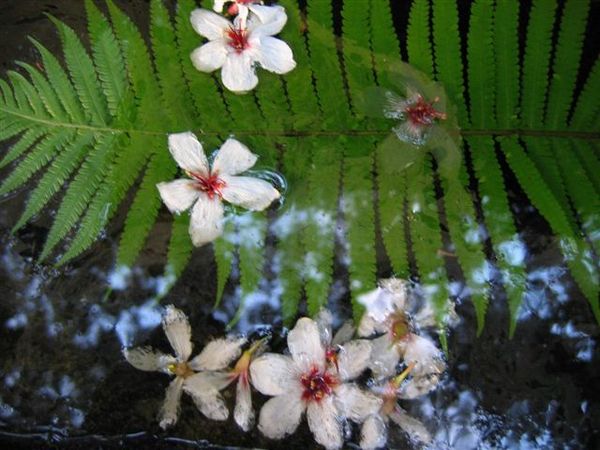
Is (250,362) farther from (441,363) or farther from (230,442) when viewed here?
(441,363)

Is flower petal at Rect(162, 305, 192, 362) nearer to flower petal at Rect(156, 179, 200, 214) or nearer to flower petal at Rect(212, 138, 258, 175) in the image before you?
flower petal at Rect(156, 179, 200, 214)

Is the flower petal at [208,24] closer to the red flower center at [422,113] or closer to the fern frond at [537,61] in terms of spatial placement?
the red flower center at [422,113]

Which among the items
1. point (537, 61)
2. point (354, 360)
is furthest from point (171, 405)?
point (537, 61)

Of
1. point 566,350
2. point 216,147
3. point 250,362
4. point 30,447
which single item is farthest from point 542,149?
point 30,447

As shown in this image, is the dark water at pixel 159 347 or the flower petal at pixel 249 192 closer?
the flower petal at pixel 249 192

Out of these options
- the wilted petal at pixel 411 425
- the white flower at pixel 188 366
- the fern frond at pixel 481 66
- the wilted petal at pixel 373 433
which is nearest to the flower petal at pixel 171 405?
the white flower at pixel 188 366
